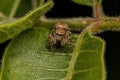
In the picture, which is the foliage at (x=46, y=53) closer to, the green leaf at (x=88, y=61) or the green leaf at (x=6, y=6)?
the green leaf at (x=88, y=61)

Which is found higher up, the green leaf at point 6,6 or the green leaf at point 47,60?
the green leaf at point 6,6

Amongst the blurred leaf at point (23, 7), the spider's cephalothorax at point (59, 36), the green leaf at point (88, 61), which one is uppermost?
the blurred leaf at point (23, 7)

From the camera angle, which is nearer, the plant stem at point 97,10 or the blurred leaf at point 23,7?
the plant stem at point 97,10

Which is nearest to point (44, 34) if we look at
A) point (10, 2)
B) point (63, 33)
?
point (63, 33)

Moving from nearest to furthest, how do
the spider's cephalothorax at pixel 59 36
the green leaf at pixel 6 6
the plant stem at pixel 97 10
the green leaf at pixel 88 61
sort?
1. the green leaf at pixel 88 61
2. the spider's cephalothorax at pixel 59 36
3. the plant stem at pixel 97 10
4. the green leaf at pixel 6 6

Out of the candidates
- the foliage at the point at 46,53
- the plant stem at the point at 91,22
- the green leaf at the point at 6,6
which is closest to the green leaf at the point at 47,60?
the foliage at the point at 46,53

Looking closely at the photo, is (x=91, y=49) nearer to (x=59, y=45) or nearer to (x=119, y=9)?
(x=59, y=45)

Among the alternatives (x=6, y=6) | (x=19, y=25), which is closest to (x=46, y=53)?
(x=19, y=25)
